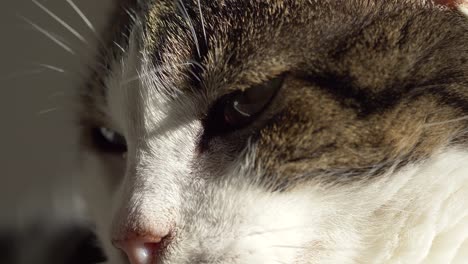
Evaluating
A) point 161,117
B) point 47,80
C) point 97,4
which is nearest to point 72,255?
point 47,80

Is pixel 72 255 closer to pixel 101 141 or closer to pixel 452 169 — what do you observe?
pixel 101 141

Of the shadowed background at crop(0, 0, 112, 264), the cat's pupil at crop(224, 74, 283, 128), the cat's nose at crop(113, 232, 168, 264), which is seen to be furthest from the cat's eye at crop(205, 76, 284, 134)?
the shadowed background at crop(0, 0, 112, 264)

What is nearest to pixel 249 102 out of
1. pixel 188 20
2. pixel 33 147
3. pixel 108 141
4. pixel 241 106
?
pixel 241 106

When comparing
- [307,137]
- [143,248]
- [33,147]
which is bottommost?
[143,248]

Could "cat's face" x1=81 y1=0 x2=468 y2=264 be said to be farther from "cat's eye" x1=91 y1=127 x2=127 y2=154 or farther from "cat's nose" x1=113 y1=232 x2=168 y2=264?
"cat's eye" x1=91 y1=127 x2=127 y2=154

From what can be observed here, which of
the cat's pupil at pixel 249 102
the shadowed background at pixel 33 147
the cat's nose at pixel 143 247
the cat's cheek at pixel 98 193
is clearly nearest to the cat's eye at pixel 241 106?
the cat's pupil at pixel 249 102

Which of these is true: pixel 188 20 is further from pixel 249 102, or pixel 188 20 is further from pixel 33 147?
pixel 33 147

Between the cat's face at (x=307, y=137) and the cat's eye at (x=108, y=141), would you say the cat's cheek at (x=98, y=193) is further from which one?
the cat's face at (x=307, y=137)
